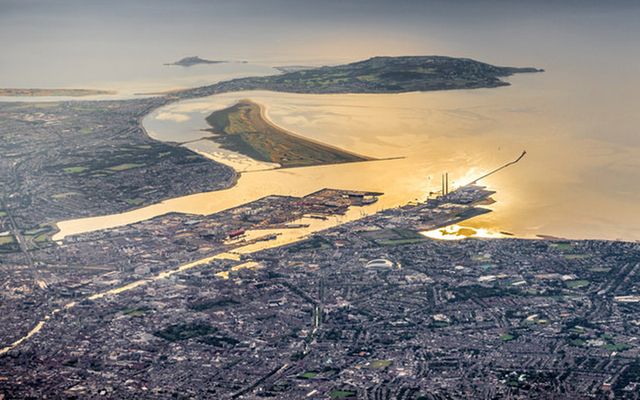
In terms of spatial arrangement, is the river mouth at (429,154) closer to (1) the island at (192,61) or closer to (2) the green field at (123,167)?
(2) the green field at (123,167)

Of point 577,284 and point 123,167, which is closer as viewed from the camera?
point 577,284

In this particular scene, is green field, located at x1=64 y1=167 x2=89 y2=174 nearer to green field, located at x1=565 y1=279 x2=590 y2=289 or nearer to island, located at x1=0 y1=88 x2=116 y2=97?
island, located at x1=0 y1=88 x2=116 y2=97

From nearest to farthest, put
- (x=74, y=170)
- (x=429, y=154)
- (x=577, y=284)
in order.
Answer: (x=577, y=284)
(x=74, y=170)
(x=429, y=154)

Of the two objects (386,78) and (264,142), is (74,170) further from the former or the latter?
(386,78)

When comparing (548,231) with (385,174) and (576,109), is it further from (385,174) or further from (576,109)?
(576,109)

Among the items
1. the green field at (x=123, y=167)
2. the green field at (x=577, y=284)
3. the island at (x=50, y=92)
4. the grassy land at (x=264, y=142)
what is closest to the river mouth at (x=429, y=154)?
the grassy land at (x=264, y=142)

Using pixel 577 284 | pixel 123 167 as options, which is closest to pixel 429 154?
pixel 123 167
